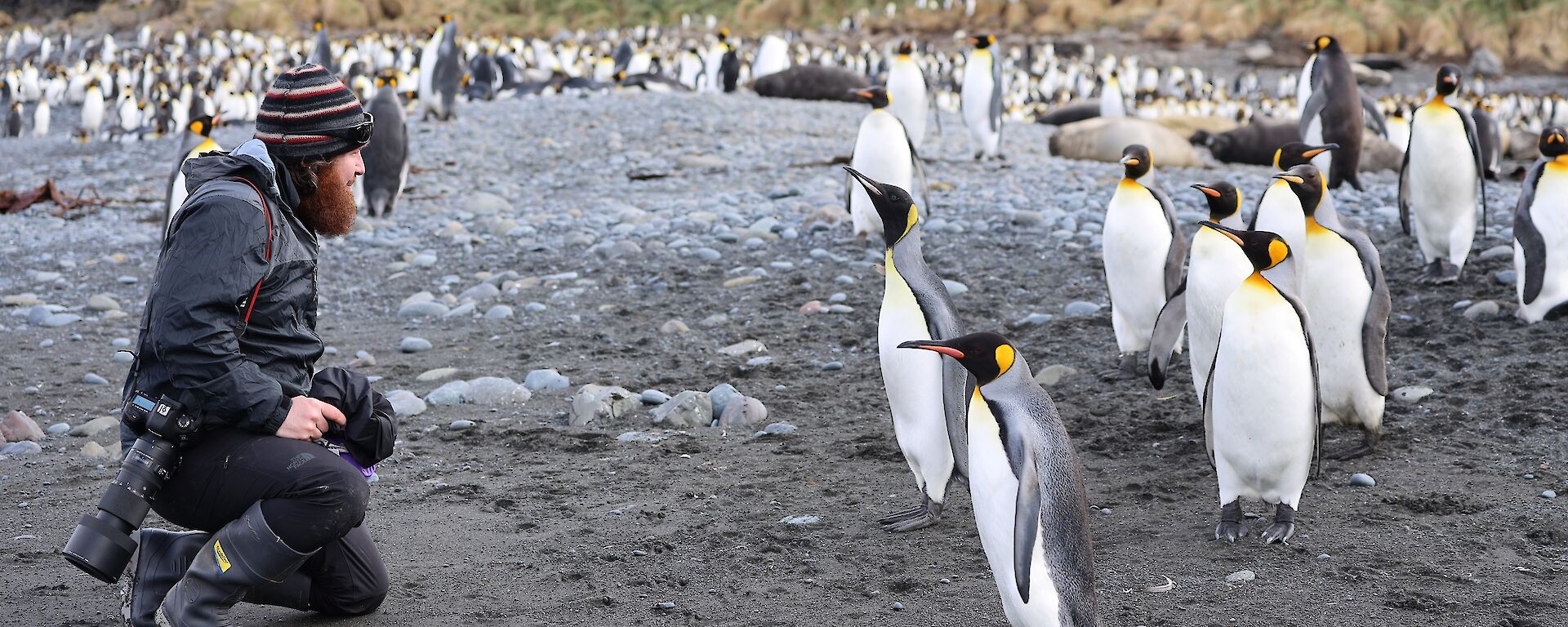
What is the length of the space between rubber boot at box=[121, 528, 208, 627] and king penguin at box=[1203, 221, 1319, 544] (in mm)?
2329

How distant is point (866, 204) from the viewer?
701cm

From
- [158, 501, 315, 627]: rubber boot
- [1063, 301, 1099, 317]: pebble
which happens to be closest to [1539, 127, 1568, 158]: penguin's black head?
[1063, 301, 1099, 317]: pebble

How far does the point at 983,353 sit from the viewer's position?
105 inches

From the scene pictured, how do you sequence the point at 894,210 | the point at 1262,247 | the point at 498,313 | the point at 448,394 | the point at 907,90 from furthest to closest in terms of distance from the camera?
the point at 907,90 → the point at 498,313 → the point at 448,394 → the point at 894,210 → the point at 1262,247

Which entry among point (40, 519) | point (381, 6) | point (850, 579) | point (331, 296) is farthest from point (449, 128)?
point (381, 6)

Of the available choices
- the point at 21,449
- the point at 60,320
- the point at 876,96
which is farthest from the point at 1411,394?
the point at 60,320

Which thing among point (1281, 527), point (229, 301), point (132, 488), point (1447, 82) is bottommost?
point (1281, 527)

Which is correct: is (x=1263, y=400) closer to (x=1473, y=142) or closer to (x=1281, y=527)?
(x=1281, y=527)

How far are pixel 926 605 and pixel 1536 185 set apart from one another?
3.86 meters

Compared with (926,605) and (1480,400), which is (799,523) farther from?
(1480,400)

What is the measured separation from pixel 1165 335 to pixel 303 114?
8.84 ft

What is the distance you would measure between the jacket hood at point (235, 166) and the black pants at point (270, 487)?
46 cm

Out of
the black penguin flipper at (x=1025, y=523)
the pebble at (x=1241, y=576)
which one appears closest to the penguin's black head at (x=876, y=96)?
the pebble at (x=1241, y=576)

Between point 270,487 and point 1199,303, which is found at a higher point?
point 270,487
